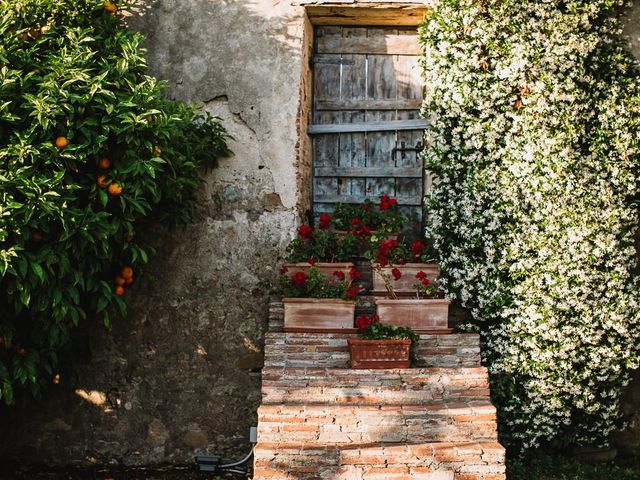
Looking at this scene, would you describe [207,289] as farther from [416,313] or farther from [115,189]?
[416,313]

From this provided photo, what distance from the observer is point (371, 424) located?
4805mm

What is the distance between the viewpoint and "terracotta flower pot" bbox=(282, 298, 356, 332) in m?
5.55

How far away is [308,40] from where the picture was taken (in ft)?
21.2

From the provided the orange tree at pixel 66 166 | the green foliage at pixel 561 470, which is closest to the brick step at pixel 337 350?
the green foliage at pixel 561 470

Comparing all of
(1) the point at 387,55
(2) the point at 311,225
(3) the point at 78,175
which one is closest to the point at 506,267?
(2) the point at 311,225

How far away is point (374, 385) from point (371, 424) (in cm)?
33

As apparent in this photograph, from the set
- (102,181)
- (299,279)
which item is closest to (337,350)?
(299,279)

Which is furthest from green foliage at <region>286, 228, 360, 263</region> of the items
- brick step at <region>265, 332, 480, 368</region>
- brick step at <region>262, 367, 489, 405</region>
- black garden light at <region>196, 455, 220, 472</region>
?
black garden light at <region>196, 455, 220, 472</region>

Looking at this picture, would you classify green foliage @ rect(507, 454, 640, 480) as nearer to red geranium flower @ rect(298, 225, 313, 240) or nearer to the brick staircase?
the brick staircase

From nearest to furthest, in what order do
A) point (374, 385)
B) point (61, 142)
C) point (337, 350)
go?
point (61, 142)
point (374, 385)
point (337, 350)

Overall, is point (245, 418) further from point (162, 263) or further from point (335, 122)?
point (335, 122)

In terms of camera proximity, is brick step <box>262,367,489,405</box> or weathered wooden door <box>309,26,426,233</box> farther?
weathered wooden door <box>309,26,426,233</box>

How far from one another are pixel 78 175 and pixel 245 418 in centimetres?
238

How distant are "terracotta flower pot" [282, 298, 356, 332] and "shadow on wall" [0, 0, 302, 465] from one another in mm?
487
